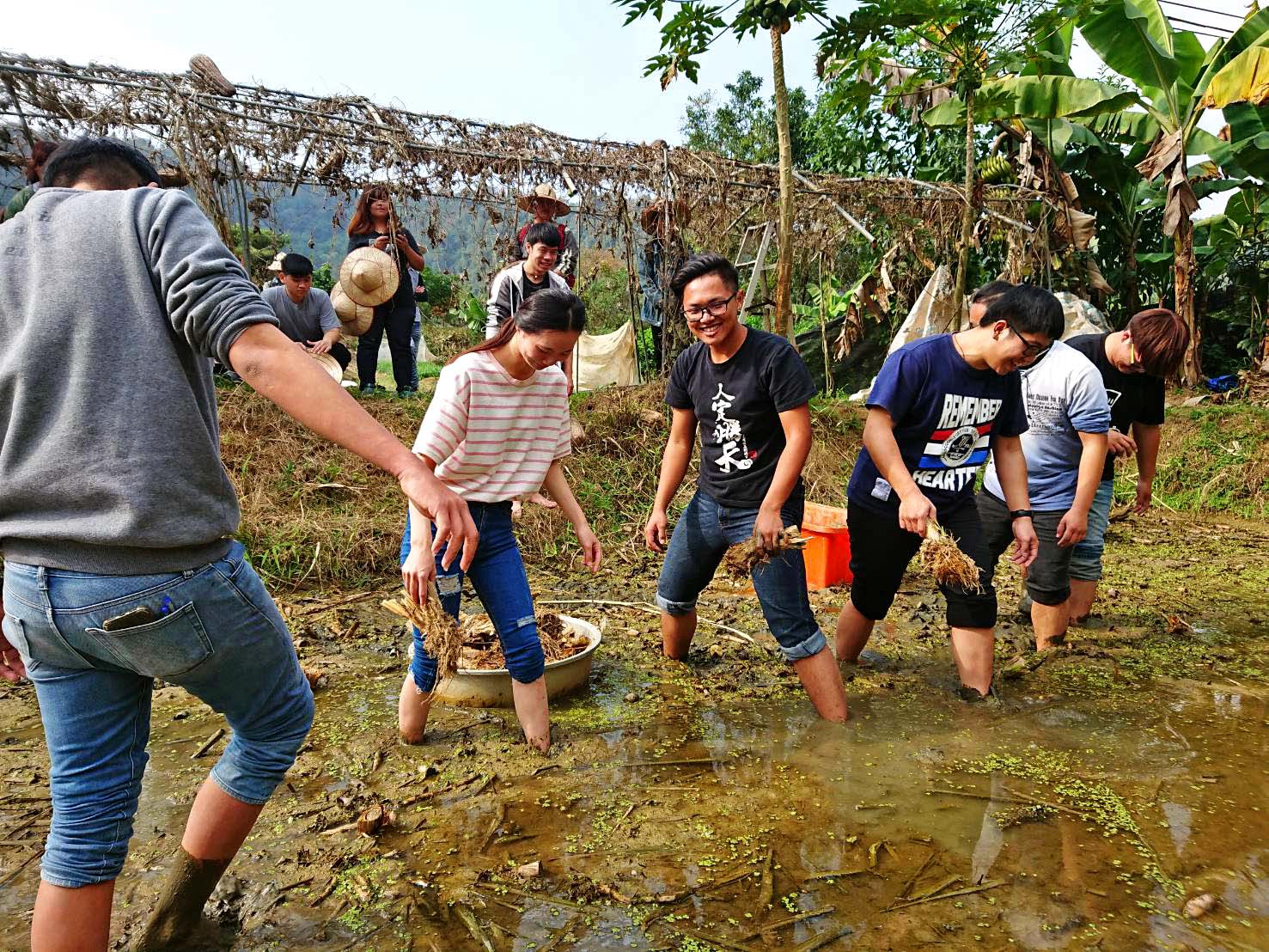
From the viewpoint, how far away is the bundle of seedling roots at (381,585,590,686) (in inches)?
117

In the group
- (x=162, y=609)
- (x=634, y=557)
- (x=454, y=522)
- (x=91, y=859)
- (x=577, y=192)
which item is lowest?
(x=634, y=557)

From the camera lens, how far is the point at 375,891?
260 centimetres

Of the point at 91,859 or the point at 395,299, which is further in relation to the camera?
the point at 395,299

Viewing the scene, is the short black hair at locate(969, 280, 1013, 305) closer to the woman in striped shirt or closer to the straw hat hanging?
the woman in striped shirt

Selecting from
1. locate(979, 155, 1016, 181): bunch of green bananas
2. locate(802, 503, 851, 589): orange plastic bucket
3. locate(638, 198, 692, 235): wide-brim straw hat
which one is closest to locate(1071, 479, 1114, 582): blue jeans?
locate(802, 503, 851, 589): orange plastic bucket

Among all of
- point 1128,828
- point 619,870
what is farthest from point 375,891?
point 1128,828

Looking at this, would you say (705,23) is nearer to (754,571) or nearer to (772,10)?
(772,10)

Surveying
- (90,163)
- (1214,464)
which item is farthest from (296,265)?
(1214,464)

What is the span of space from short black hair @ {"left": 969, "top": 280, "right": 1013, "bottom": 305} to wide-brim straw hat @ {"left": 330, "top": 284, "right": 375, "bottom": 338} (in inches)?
239

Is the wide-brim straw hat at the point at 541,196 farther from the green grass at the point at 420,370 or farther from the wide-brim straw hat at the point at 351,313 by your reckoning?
the green grass at the point at 420,370

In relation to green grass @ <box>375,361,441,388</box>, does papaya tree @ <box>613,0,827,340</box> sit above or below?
above

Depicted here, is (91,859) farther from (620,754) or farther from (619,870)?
(620,754)

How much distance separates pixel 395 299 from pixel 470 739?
5.70m

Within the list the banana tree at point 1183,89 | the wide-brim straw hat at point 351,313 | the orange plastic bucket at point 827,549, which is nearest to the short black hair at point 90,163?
the orange plastic bucket at point 827,549
